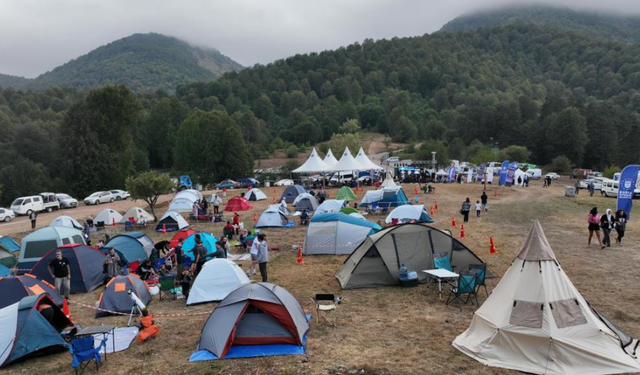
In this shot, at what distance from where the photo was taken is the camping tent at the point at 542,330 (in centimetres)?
734

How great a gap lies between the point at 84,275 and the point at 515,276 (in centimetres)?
1164

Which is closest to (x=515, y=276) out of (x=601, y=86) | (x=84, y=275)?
(x=84, y=275)

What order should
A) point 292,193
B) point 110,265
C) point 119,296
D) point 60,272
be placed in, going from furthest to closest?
1. point 292,193
2. point 110,265
3. point 60,272
4. point 119,296

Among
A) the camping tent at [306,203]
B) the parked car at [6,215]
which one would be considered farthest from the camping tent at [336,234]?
the parked car at [6,215]

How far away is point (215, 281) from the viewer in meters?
11.8

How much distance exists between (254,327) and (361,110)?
396ft

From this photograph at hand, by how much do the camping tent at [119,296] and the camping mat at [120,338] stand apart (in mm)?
1226

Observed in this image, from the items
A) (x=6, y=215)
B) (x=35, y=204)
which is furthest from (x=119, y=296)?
(x=35, y=204)

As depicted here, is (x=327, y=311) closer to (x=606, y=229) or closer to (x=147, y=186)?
(x=606, y=229)

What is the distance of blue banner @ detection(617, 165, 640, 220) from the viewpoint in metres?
17.8

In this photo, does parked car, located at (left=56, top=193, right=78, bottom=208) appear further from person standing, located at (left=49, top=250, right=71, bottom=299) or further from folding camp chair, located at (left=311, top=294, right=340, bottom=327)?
folding camp chair, located at (left=311, top=294, right=340, bottom=327)

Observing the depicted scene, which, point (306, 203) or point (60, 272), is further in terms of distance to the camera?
point (306, 203)

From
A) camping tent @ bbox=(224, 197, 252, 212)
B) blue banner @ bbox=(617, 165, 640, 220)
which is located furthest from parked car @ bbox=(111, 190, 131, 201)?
blue banner @ bbox=(617, 165, 640, 220)

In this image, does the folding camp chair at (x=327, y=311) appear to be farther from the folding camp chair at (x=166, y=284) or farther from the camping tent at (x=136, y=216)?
the camping tent at (x=136, y=216)
